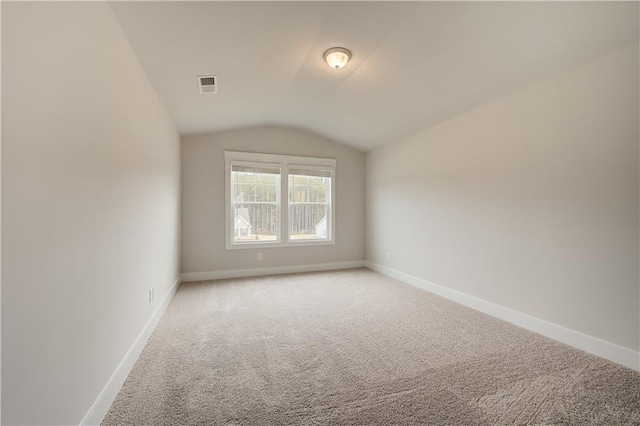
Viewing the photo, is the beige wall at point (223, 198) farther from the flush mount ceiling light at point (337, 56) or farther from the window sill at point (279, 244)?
the flush mount ceiling light at point (337, 56)

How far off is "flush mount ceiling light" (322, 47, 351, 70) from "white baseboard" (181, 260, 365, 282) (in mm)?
3425

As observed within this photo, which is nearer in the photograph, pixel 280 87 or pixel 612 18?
pixel 612 18

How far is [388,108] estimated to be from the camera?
3631 mm

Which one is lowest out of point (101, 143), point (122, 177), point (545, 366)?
point (545, 366)

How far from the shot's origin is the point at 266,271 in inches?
192

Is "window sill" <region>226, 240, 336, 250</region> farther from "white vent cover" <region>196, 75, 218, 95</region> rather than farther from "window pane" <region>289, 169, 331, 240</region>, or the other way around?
"white vent cover" <region>196, 75, 218, 95</region>

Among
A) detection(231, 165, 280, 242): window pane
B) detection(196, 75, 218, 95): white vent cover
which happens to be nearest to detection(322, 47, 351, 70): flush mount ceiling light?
detection(196, 75, 218, 95): white vent cover

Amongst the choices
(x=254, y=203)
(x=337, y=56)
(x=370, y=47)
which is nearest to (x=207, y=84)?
(x=337, y=56)

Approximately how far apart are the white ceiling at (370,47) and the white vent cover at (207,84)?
2.9 inches

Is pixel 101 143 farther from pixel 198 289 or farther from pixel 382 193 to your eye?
pixel 382 193

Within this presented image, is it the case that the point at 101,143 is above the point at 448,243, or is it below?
above

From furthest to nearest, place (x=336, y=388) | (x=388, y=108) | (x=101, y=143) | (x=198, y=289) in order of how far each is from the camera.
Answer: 1. (x=198, y=289)
2. (x=388, y=108)
3. (x=336, y=388)
4. (x=101, y=143)

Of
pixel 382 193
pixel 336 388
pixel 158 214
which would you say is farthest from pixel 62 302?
pixel 382 193

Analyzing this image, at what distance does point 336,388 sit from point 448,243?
2.55 metres
